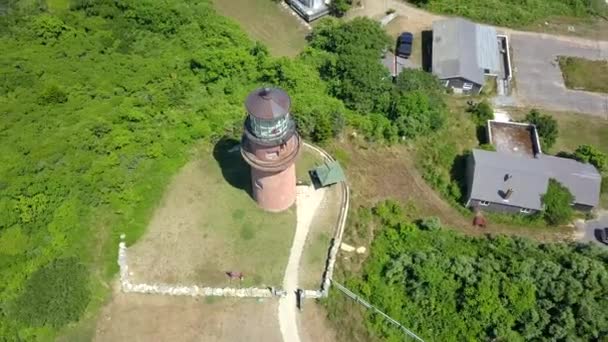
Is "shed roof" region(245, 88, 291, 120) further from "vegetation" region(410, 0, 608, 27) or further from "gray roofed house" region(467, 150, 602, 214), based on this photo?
"vegetation" region(410, 0, 608, 27)

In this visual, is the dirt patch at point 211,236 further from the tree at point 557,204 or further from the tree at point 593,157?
the tree at point 593,157

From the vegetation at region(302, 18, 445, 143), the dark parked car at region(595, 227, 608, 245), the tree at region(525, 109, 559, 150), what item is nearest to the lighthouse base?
the vegetation at region(302, 18, 445, 143)

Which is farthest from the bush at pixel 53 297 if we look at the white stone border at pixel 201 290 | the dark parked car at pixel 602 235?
the dark parked car at pixel 602 235

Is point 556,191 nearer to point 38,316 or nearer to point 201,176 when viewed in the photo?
point 201,176

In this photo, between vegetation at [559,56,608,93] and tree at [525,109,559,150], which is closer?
tree at [525,109,559,150]

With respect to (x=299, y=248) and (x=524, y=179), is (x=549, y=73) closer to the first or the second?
(x=524, y=179)

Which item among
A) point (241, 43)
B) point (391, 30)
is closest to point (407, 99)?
point (391, 30)
